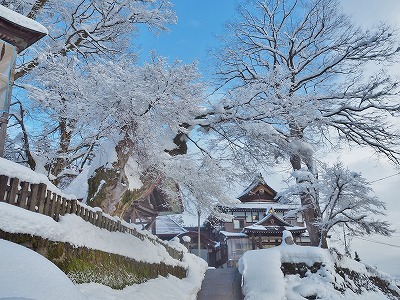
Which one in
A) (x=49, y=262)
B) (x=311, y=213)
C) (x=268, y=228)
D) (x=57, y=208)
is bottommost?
(x=49, y=262)

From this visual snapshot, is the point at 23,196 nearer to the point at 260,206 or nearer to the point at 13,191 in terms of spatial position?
the point at 13,191

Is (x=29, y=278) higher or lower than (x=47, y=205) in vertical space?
lower

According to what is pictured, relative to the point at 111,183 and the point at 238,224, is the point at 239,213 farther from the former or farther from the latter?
the point at 111,183

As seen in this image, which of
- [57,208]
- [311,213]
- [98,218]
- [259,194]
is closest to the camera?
[57,208]

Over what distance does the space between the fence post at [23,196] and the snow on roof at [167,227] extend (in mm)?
30411

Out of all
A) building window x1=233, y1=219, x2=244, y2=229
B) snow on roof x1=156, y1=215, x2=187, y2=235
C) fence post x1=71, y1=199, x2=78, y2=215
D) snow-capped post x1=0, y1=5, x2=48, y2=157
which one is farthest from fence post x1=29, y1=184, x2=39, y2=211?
building window x1=233, y1=219, x2=244, y2=229

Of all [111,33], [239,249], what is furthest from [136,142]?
[239,249]

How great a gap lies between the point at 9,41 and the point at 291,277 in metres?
12.8

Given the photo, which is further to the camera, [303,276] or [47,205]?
[303,276]

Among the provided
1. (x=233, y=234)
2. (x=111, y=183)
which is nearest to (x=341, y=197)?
(x=111, y=183)

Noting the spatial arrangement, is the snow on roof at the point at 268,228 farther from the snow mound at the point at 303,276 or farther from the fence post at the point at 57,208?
the fence post at the point at 57,208

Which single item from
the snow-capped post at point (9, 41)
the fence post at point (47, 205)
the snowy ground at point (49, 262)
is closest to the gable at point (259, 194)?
the snowy ground at point (49, 262)

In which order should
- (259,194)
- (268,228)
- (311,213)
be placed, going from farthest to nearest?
(259,194), (268,228), (311,213)

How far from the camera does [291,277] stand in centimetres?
→ 1380
